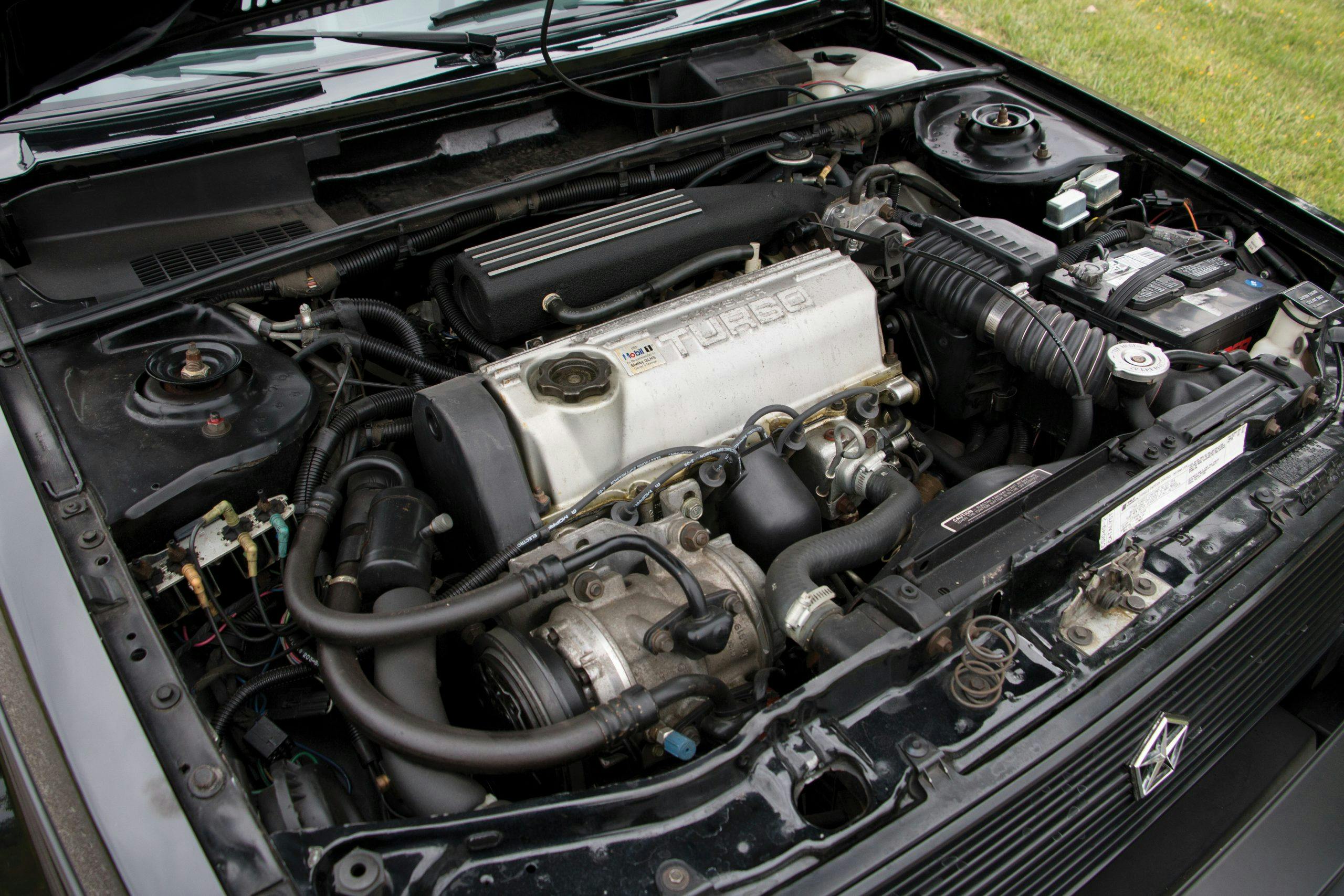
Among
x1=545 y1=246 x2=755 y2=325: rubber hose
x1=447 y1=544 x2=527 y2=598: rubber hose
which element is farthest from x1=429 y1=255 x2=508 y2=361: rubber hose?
x1=447 y1=544 x2=527 y2=598: rubber hose

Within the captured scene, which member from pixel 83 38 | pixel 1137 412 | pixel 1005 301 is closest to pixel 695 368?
pixel 1005 301

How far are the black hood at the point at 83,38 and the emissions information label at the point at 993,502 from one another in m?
1.71

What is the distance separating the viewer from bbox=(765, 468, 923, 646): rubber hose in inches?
57.2

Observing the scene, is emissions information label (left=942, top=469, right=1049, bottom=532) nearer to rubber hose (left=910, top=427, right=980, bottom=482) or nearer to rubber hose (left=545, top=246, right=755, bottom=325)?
rubber hose (left=910, top=427, right=980, bottom=482)

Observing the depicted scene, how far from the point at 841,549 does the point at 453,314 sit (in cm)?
101

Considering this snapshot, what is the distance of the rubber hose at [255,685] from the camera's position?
1.39 m

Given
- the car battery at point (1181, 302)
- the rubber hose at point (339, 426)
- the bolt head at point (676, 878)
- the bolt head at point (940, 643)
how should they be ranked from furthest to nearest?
the car battery at point (1181, 302), the rubber hose at point (339, 426), the bolt head at point (940, 643), the bolt head at point (676, 878)

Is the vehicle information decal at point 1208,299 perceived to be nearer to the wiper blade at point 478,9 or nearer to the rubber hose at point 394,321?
the rubber hose at point 394,321

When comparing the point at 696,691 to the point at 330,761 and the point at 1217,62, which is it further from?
the point at 1217,62

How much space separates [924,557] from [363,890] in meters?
0.89

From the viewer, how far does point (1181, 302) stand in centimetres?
203

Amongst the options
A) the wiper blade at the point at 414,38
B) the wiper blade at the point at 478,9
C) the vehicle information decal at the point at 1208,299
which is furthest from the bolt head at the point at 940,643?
the wiper blade at the point at 478,9

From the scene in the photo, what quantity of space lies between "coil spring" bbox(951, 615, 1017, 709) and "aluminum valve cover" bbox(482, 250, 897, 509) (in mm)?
681

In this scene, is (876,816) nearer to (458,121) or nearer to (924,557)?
(924,557)
